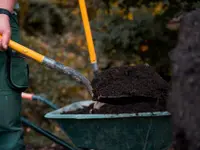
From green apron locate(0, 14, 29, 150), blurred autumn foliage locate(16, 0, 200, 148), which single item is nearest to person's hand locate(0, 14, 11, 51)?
green apron locate(0, 14, 29, 150)

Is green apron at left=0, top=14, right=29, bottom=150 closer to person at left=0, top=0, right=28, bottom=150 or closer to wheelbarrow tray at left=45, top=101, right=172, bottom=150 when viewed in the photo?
person at left=0, top=0, right=28, bottom=150

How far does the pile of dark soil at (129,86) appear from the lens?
95.1 inches

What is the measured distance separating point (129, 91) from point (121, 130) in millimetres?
184

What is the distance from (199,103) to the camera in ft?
5.53

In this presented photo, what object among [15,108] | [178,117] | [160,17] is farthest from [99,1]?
[178,117]

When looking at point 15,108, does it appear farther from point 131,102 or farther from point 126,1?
point 126,1

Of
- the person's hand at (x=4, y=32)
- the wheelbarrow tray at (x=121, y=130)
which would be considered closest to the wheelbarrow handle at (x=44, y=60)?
the person's hand at (x=4, y=32)

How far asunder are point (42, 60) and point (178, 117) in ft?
3.29

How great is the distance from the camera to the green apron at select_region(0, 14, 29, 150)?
102 inches

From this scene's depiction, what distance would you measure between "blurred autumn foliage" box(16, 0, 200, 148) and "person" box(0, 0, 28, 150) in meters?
1.18

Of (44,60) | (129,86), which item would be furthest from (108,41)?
(129,86)

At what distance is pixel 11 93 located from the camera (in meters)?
2.61

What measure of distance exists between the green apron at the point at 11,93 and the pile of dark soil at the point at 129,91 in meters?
0.41

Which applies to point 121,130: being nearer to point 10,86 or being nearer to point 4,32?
point 10,86
